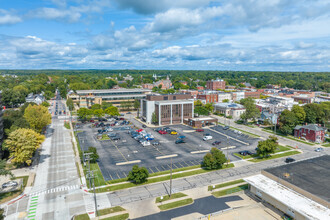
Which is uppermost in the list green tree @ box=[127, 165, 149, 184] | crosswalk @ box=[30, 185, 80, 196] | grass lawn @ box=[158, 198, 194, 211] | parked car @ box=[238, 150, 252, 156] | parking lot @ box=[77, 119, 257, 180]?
green tree @ box=[127, 165, 149, 184]

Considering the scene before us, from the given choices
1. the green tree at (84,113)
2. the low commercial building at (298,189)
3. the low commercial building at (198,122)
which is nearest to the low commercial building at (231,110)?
the low commercial building at (198,122)

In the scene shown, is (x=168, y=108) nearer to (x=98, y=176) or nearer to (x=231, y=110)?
(x=231, y=110)

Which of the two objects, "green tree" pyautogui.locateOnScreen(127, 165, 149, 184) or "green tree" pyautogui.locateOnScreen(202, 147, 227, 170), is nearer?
"green tree" pyautogui.locateOnScreen(127, 165, 149, 184)

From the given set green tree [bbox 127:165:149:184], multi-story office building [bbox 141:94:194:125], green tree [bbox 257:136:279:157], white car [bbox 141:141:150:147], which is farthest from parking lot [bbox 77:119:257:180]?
multi-story office building [bbox 141:94:194:125]

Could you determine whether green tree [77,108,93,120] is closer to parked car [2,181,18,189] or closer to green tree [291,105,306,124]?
parked car [2,181,18,189]

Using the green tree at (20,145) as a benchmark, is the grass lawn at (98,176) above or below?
below

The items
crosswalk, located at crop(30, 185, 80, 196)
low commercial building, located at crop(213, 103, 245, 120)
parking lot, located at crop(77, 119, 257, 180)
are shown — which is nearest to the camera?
crosswalk, located at crop(30, 185, 80, 196)

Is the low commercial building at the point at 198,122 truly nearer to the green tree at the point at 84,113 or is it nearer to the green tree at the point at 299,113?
the green tree at the point at 299,113
